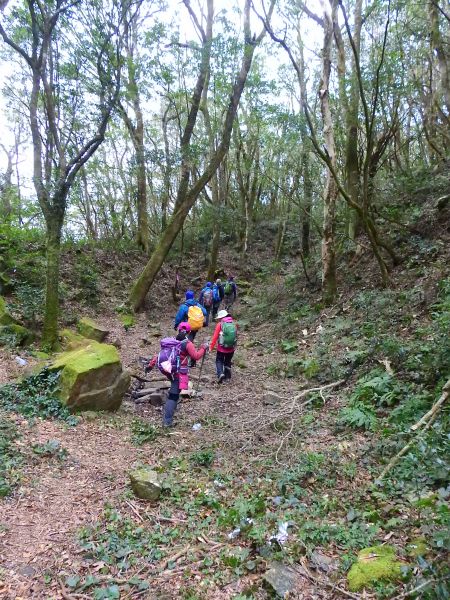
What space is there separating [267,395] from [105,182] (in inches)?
936

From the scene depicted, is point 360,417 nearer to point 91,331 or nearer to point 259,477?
point 259,477

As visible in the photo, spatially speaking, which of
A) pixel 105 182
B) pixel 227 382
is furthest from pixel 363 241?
pixel 105 182

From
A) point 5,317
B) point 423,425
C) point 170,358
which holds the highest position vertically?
point 5,317

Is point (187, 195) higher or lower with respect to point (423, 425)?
higher

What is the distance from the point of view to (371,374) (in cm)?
730

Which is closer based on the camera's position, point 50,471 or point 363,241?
point 50,471

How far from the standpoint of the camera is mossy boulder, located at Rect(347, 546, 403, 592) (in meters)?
3.27

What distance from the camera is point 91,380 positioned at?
7.01 m

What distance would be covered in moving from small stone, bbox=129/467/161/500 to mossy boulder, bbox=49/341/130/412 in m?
2.37

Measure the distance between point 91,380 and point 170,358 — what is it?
1.42 meters

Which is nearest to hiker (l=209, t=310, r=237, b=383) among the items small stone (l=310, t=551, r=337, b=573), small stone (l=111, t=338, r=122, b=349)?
small stone (l=111, t=338, r=122, b=349)

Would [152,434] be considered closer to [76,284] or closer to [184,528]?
[184,528]

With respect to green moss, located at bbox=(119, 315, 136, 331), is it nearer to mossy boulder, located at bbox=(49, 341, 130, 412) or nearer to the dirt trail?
the dirt trail

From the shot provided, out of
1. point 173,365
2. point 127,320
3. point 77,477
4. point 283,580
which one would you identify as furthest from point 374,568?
point 127,320
